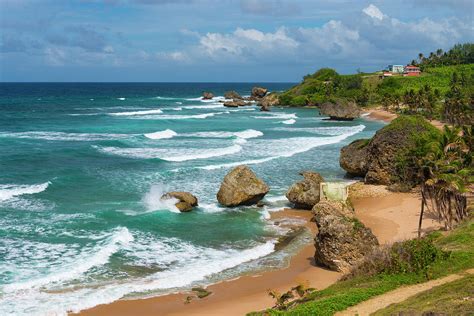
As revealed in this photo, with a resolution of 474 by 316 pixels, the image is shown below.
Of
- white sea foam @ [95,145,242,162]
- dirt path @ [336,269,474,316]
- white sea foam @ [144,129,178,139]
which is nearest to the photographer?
dirt path @ [336,269,474,316]

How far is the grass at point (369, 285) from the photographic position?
1578 centimetres

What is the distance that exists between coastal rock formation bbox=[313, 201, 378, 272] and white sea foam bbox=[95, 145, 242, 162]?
88.1 feet

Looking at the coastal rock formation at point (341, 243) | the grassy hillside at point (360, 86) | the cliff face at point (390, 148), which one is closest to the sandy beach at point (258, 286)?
the coastal rock formation at point (341, 243)

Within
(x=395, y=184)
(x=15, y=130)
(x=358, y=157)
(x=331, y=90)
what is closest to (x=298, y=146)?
(x=358, y=157)

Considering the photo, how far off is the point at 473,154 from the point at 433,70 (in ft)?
370

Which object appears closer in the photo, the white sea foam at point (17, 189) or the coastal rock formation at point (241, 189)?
the coastal rock formation at point (241, 189)

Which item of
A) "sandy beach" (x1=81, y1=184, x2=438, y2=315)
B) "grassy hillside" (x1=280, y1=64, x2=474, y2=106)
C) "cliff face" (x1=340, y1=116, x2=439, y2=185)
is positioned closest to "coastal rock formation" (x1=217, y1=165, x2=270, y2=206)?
"sandy beach" (x1=81, y1=184, x2=438, y2=315)

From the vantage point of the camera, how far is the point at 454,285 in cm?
1584

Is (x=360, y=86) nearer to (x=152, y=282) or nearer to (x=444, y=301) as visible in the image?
(x=152, y=282)

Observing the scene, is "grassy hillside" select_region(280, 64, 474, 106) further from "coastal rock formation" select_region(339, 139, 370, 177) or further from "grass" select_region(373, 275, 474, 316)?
"grass" select_region(373, 275, 474, 316)

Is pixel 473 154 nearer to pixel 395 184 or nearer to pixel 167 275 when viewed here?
pixel 395 184

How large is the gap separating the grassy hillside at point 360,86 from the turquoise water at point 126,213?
5651cm

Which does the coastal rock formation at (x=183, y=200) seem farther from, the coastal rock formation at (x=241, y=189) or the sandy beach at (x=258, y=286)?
the sandy beach at (x=258, y=286)

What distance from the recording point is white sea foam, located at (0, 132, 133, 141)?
60938 mm
